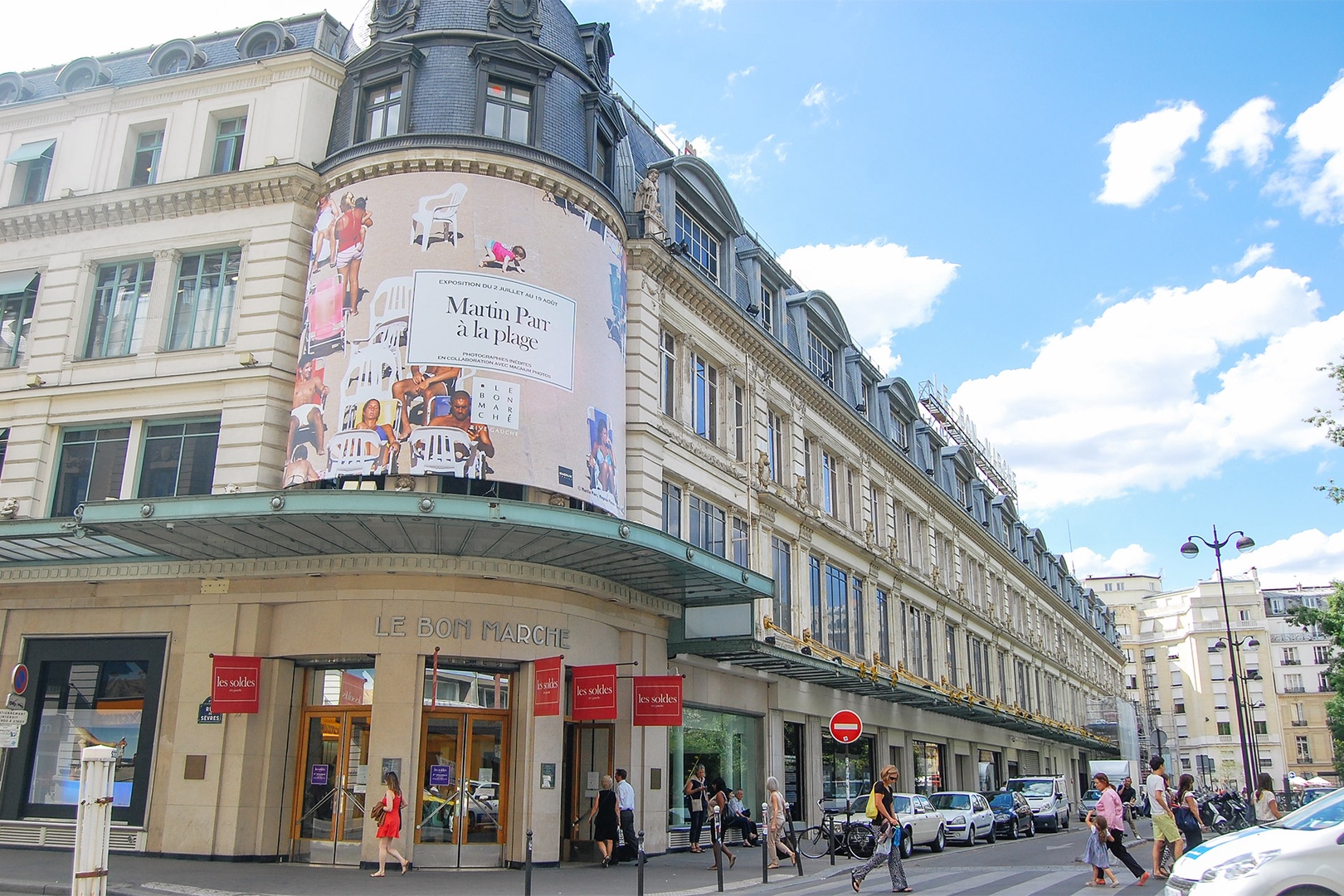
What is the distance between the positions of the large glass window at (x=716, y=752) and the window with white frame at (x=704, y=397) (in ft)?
23.8

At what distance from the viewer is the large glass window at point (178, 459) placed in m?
21.4

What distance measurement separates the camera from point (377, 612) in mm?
19344

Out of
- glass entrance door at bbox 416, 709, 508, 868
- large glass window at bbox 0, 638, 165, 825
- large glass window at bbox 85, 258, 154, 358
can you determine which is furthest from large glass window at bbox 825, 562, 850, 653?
large glass window at bbox 85, 258, 154, 358

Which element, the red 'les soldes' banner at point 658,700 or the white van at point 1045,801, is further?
the white van at point 1045,801

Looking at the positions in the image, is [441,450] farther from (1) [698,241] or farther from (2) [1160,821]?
(2) [1160,821]

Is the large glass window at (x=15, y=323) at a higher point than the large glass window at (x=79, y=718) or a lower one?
Result: higher

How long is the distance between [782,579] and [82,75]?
74.4ft

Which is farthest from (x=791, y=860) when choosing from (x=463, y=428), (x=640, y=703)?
(x=463, y=428)

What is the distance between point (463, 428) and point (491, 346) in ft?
5.73

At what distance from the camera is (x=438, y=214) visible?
2083 cm

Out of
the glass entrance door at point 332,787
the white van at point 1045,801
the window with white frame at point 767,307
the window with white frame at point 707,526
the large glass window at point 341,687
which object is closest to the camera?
the glass entrance door at point 332,787

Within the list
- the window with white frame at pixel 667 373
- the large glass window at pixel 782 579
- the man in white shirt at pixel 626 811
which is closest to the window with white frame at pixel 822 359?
the large glass window at pixel 782 579

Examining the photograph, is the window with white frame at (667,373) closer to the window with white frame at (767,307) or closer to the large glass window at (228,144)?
the window with white frame at (767,307)

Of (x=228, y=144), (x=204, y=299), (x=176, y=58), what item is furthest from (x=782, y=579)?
(x=176, y=58)
